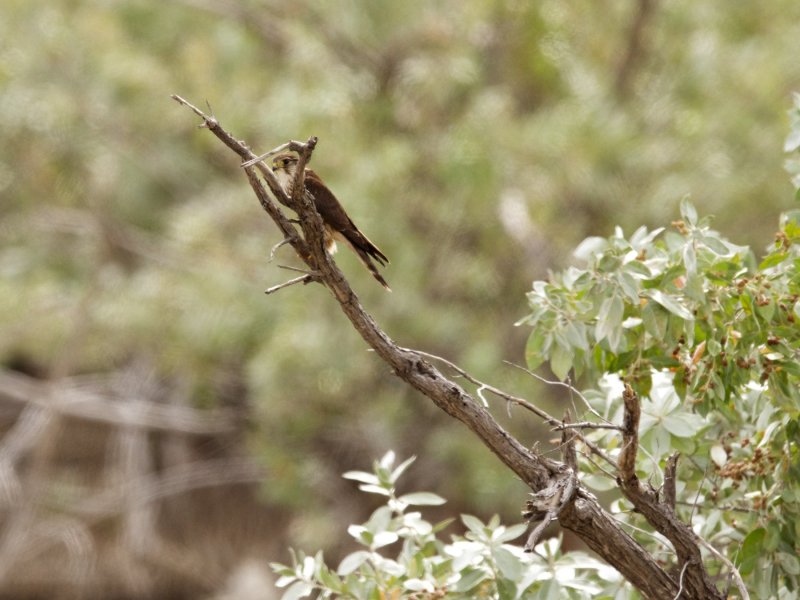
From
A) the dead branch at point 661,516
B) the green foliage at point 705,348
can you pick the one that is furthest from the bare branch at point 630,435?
the green foliage at point 705,348

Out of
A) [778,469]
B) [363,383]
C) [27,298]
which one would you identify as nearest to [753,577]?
[778,469]

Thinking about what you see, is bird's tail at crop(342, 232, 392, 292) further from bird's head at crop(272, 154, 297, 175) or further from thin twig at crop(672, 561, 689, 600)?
thin twig at crop(672, 561, 689, 600)

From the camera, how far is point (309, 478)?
4.91 metres

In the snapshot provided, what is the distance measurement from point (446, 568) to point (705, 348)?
0.52 m

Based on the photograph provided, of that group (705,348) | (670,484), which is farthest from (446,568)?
(705,348)

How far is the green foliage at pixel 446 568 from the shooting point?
1.58 meters

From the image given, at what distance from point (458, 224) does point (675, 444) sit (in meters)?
3.39

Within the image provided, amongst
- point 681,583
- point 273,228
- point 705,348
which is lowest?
point 681,583

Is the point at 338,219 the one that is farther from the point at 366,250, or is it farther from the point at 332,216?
the point at 366,250

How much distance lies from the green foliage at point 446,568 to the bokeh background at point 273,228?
8.21ft

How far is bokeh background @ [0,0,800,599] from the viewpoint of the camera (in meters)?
4.75

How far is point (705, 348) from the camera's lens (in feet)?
5.38

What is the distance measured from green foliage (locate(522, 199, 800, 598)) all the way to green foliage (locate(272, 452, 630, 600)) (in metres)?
0.19

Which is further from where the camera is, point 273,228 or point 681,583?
point 273,228
